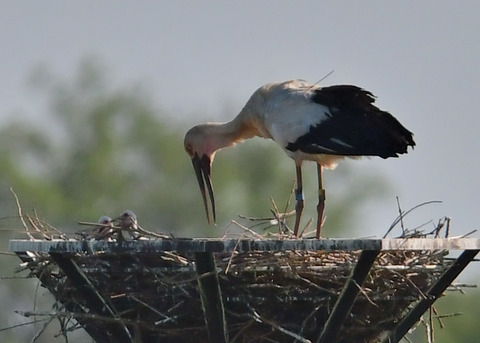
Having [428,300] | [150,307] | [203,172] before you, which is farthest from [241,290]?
[203,172]

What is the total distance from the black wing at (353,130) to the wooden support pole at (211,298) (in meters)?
1.92

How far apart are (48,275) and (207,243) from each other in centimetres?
168

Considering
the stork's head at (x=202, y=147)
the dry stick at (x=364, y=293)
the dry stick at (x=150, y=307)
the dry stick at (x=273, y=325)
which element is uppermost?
the stork's head at (x=202, y=147)

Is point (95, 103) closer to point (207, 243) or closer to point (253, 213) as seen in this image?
point (253, 213)

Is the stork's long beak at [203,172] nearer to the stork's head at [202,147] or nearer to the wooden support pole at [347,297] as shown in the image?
the stork's head at [202,147]

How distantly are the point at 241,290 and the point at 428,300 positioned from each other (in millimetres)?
1264

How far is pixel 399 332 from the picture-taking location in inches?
400

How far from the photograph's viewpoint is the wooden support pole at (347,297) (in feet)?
30.3

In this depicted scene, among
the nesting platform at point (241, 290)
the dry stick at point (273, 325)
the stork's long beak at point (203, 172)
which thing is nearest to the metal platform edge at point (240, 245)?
the nesting platform at point (241, 290)

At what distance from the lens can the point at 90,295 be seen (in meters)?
9.82

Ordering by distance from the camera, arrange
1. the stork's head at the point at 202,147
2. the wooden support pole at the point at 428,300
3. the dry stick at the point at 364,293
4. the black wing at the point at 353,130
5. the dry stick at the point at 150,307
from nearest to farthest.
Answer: the dry stick at the point at 364,293 < the dry stick at the point at 150,307 < the wooden support pole at the point at 428,300 < the black wing at the point at 353,130 < the stork's head at the point at 202,147

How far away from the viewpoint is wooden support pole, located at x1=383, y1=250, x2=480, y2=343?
10.0 meters

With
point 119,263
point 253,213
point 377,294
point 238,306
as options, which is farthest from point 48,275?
point 253,213

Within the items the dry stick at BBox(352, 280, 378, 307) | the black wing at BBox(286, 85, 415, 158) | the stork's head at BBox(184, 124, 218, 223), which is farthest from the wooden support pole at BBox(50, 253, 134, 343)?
the stork's head at BBox(184, 124, 218, 223)
